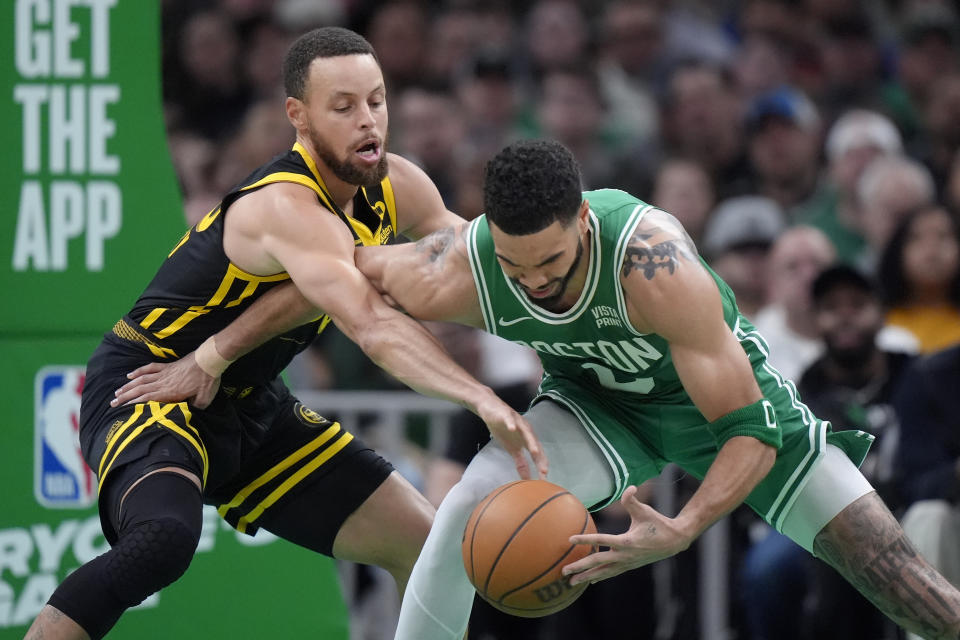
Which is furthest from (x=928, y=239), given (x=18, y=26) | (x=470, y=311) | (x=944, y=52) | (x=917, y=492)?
(x=18, y=26)

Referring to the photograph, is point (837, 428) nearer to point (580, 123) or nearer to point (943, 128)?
point (580, 123)

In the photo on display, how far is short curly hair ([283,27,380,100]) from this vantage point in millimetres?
5059

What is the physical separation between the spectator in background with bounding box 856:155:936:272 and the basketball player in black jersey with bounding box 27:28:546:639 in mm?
4128

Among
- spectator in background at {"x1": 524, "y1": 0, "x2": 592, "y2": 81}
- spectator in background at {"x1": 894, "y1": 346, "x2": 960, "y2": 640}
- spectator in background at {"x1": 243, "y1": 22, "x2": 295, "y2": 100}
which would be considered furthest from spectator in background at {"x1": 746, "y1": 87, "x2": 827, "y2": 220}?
spectator in background at {"x1": 243, "y1": 22, "x2": 295, "y2": 100}

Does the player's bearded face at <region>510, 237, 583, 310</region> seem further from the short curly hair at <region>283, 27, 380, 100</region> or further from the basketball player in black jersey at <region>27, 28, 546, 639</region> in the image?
the short curly hair at <region>283, 27, 380, 100</region>

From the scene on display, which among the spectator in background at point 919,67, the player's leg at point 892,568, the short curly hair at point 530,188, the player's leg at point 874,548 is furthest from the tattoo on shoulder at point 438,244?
the spectator in background at point 919,67

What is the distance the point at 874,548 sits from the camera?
484cm

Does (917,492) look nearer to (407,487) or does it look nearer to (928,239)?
(928,239)

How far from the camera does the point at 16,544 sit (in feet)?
19.7

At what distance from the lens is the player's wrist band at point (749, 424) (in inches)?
174

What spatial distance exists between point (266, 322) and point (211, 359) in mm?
237

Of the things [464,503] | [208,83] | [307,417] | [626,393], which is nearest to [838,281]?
[626,393]

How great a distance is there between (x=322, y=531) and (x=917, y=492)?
114 inches

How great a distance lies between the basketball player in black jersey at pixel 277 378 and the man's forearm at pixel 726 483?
19.5 inches
